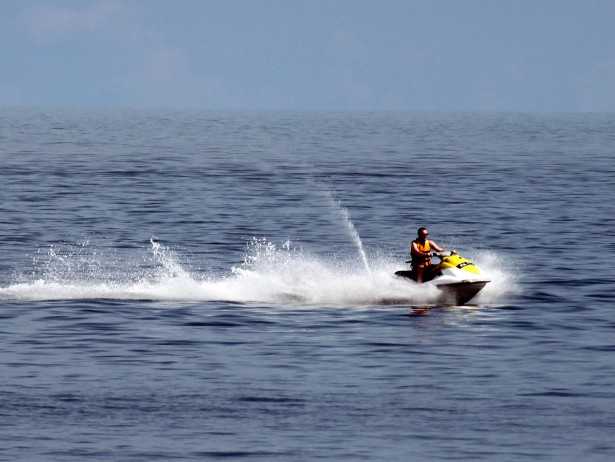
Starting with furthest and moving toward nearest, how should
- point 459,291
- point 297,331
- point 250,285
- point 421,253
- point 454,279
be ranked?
point 250,285
point 459,291
point 421,253
point 454,279
point 297,331

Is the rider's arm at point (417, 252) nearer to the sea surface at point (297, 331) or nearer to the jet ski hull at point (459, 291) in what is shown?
the jet ski hull at point (459, 291)

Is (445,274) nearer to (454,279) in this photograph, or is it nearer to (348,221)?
(454,279)

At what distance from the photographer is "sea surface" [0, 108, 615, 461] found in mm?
23953

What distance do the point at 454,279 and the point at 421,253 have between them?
0.98 meters

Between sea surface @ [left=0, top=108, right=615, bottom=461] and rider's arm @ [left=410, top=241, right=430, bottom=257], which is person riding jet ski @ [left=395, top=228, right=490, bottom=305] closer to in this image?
rider's arm @ [left=410, top=241, right=430, bottom=257]

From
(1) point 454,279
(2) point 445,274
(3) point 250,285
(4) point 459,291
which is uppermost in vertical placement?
(3) point 250,285

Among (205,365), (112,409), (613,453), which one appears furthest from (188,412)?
(613,453)

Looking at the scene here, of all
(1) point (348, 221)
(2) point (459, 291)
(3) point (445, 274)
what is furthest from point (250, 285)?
(1) point (348, 221)

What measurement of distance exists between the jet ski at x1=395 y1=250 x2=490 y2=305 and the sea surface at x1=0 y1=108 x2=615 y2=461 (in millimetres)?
498

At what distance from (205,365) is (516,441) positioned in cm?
761

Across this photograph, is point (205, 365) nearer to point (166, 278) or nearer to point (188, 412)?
point (188, 412)

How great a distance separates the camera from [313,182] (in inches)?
3209

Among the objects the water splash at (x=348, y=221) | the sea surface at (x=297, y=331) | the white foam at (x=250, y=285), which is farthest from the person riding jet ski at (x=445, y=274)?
the water splash at (x=348, y=221)

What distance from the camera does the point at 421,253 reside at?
35.5 metres
